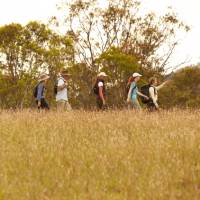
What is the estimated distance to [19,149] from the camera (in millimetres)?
8172

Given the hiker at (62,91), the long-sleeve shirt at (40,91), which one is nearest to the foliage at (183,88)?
the long-sleeve shirt at (40,91)

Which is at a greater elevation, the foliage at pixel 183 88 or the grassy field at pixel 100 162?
the foliage at pixel 183 88

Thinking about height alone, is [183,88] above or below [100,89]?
above

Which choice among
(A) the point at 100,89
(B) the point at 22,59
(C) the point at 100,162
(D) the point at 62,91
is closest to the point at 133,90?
(A) the point at 100,89

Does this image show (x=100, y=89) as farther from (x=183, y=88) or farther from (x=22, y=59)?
(x=183, y=88)

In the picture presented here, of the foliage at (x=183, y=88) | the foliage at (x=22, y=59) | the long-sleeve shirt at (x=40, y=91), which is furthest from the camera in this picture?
the foliage at (x=183, y=88)

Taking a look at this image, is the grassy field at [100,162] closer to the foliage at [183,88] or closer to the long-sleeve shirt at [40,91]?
the long-sleeve shirt at [40,91]

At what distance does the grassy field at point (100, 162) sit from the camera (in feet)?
19.6

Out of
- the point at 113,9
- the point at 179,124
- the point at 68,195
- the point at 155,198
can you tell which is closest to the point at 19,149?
the point at 68,195

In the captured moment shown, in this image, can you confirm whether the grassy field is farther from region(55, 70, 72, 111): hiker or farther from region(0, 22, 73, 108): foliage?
region(0, 22, 73, 108): foliage

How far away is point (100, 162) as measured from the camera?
7141 mm

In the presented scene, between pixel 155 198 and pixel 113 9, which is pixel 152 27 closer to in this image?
pixel 113 9

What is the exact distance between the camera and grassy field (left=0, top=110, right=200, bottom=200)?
599 cm

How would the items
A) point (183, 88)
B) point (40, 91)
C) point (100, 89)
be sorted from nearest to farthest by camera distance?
point (100, 89) → point (40, 91) → point (183, 88)
